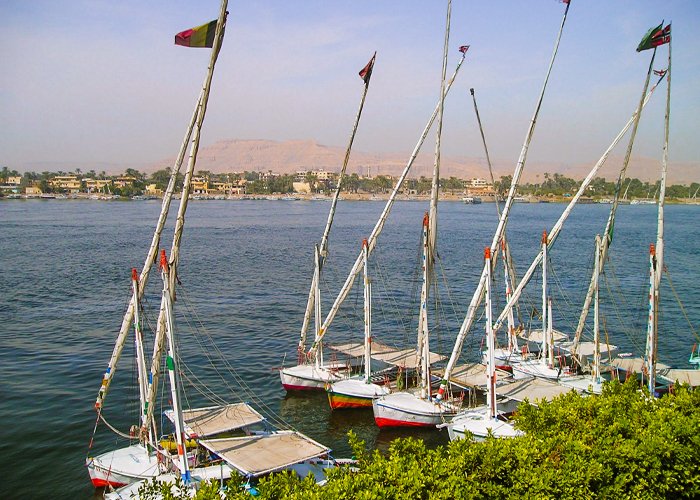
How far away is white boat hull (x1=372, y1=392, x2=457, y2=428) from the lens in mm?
29156

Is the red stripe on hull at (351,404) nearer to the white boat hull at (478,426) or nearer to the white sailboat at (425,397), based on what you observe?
the white sailboat at (425,397)

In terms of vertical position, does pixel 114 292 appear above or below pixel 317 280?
below

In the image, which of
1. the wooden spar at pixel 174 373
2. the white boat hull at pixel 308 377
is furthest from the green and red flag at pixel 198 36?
the white boat hull at pixel 308 377

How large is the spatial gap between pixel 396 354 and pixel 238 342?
15475mm

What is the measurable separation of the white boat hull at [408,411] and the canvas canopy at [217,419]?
6.18 meters

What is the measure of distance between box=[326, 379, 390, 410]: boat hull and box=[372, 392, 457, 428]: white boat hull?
5.23 ft

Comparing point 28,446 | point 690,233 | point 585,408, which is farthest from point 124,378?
point 690,233

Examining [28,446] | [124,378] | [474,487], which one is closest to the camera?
[474,487]

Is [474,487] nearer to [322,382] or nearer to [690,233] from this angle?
[322,382]

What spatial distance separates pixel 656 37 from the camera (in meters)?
30.6

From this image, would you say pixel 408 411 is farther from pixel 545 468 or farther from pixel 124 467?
pixel 545 468

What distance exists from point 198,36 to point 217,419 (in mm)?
15732

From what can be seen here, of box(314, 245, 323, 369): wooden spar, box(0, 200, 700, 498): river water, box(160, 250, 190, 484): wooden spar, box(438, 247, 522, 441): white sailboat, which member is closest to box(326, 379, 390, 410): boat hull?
box(0, 200, 700, 498): river water

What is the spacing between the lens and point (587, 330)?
5194 cm
